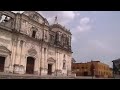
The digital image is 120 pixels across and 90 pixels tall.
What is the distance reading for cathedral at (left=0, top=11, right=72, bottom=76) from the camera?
64.9ft

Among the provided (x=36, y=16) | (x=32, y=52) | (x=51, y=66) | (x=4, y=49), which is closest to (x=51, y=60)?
(x=51, y=66)

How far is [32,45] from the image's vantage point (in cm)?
2294

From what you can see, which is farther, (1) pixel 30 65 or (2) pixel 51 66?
(2) pixel 51 66

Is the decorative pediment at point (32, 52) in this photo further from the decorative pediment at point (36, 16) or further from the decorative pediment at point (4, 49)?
the decorative pediment at point (36, 16)

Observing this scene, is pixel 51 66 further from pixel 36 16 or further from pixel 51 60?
pixel 36 16

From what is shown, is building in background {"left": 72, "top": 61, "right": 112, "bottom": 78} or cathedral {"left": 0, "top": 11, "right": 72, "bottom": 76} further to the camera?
building in background {"left": 72, "top": 61, "right": 112, "bottom": 78}

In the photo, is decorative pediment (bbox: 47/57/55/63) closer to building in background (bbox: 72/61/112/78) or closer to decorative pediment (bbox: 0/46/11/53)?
decorative pediment (bbox: 0/46/11/53)

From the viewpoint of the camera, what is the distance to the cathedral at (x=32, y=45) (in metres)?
19.8

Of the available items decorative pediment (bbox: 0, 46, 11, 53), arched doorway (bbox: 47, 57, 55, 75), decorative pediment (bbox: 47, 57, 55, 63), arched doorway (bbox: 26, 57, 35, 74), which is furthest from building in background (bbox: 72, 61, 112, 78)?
decorative pediment (bbox: 0, 46, 11, 53)

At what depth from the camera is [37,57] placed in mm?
23625

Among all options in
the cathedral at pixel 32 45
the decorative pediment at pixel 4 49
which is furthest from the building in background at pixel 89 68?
the decorative pediment at pixel 4 49

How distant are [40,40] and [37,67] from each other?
3462 millimetres
